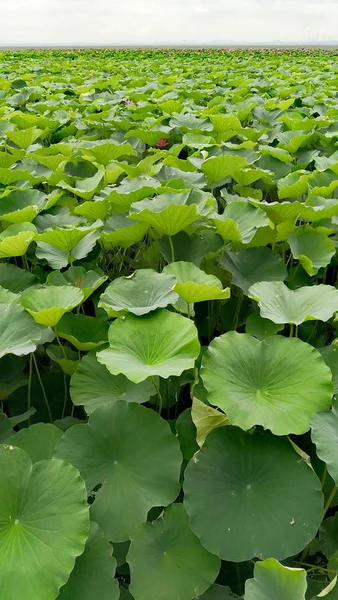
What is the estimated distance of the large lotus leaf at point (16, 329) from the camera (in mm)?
992

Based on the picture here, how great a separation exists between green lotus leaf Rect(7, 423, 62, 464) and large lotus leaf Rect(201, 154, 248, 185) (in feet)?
3.48

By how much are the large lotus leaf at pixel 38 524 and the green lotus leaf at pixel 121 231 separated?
698 millimetres

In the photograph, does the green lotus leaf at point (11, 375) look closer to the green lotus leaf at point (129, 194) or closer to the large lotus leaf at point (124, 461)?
the large lotus leaf at point (124, 461)

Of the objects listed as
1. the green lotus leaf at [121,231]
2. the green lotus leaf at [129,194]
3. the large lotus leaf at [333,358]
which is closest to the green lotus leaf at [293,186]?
the green lotus leaf at [129,194]

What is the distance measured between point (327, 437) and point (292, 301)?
1.25 feet

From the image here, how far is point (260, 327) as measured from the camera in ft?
3.71

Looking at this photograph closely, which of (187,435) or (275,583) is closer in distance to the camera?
(275,583)

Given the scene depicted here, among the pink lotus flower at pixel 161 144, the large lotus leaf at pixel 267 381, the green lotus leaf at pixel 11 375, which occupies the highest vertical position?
the pink lotus flower at pixel 161 144

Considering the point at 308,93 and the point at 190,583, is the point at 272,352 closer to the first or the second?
the point at 190,583

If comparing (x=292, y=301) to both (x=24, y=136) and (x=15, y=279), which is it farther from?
(x=24, y=136)

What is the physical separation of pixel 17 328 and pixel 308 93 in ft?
12.5

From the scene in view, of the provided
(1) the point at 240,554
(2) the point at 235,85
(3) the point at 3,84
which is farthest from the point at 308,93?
(1) the point at 240,554

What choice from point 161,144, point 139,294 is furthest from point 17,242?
point 161,144

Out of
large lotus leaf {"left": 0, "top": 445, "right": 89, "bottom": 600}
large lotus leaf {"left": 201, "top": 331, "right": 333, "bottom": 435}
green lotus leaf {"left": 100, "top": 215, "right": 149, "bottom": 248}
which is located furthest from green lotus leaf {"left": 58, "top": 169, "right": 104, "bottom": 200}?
large lotus leaf {"left": 0, "top": 445, "right": 89, "bottom": 600}
